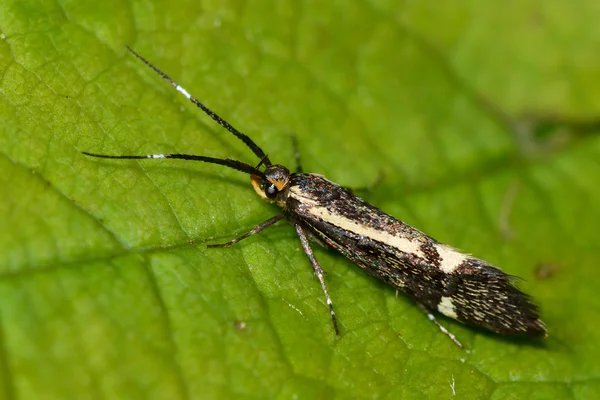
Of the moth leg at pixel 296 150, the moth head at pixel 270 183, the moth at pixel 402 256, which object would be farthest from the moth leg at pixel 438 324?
the moth leg at pixel 296 150

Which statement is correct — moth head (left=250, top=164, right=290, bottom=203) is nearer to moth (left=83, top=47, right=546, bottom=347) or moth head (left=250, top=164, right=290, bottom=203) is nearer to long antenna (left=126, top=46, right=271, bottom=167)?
moth (left=83, top=47, right=546, bottom=347)

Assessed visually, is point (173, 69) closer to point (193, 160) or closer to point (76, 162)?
point (193, 160)

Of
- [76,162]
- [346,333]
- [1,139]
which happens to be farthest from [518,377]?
[1,139]

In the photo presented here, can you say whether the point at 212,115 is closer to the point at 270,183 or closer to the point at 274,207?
the point at 270,183

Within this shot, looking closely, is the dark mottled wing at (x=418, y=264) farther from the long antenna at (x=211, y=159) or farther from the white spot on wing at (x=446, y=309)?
the long antenna at (x=211, y=159)

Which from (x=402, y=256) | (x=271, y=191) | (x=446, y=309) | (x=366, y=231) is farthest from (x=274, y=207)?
(x=446, y=309)

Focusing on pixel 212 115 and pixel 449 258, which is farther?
pixel 449 258
